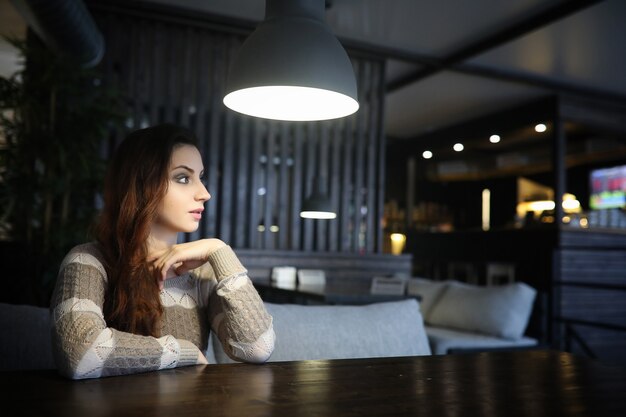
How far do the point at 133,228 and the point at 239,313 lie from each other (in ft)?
1.16

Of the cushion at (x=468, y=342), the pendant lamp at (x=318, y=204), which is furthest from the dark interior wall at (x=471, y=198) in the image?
the cushion at (x=468, y=342)

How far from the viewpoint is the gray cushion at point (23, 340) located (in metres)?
1.59

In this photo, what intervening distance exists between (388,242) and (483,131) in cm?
344

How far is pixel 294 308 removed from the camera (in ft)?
6.70

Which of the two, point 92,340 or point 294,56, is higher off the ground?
point 294,56

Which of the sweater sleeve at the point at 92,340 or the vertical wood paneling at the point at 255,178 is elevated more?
the vertical wood paneling at the point at 255,178

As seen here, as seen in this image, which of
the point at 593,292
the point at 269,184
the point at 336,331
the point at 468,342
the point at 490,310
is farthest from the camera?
the point at 593,292

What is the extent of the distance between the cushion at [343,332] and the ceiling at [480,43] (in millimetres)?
3052

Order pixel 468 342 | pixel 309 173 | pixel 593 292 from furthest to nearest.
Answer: pixel 593 292 → pixel 309 173 → pixel 468 342

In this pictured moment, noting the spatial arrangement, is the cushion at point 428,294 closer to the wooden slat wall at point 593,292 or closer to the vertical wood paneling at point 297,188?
the vertical wood paneling at point 297,188

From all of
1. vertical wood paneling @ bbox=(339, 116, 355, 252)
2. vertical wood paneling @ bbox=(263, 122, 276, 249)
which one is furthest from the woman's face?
vertical wood paneling @ bbox=(339, 116, 355, 252)

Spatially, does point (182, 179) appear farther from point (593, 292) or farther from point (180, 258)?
point (593, 292)

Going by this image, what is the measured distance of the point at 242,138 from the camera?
5.25 metres

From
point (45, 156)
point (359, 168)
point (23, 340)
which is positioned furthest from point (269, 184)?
point (23, 340)
